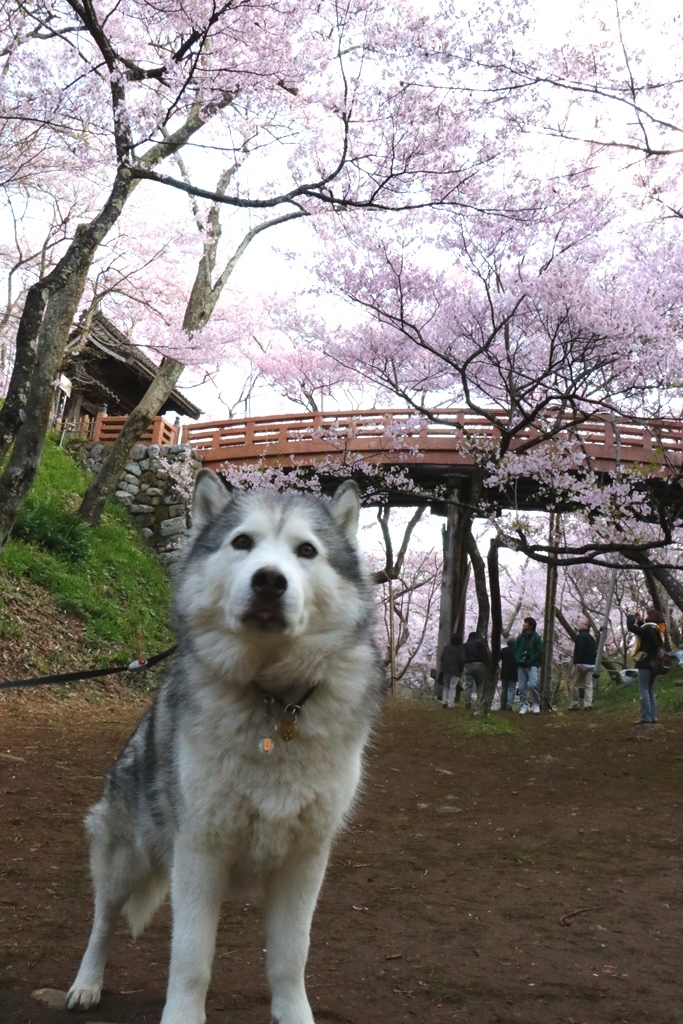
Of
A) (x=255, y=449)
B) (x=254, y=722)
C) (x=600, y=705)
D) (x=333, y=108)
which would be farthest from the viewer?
(x=255, y=449)

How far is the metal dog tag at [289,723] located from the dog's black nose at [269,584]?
0.39 metres

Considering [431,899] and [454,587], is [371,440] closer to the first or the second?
[454,587]

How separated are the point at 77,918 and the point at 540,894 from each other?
2802 mm

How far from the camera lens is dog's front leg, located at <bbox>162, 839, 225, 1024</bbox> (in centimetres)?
267

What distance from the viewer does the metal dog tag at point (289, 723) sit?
9.00 ft

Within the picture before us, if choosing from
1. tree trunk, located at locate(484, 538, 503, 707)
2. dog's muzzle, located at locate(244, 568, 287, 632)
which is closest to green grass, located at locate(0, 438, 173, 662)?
tree trunk, located at locate(484, 538, 503, 707)

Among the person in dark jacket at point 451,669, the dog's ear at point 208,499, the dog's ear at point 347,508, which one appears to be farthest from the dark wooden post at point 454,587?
the dog's ear at point 208,499

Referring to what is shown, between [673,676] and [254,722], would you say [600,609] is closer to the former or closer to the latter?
[673,676]

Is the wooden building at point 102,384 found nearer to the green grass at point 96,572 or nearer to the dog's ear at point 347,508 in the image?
the green grass at point 96,572

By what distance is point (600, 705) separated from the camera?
64.7ft

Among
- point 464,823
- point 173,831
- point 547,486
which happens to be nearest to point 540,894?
point 464,823

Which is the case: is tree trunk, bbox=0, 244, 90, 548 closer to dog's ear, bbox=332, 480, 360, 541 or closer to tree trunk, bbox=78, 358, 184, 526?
dog's ear, bbox=332, 480, 360, 541

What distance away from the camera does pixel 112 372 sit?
87.7 ft

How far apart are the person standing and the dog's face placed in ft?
47.3
